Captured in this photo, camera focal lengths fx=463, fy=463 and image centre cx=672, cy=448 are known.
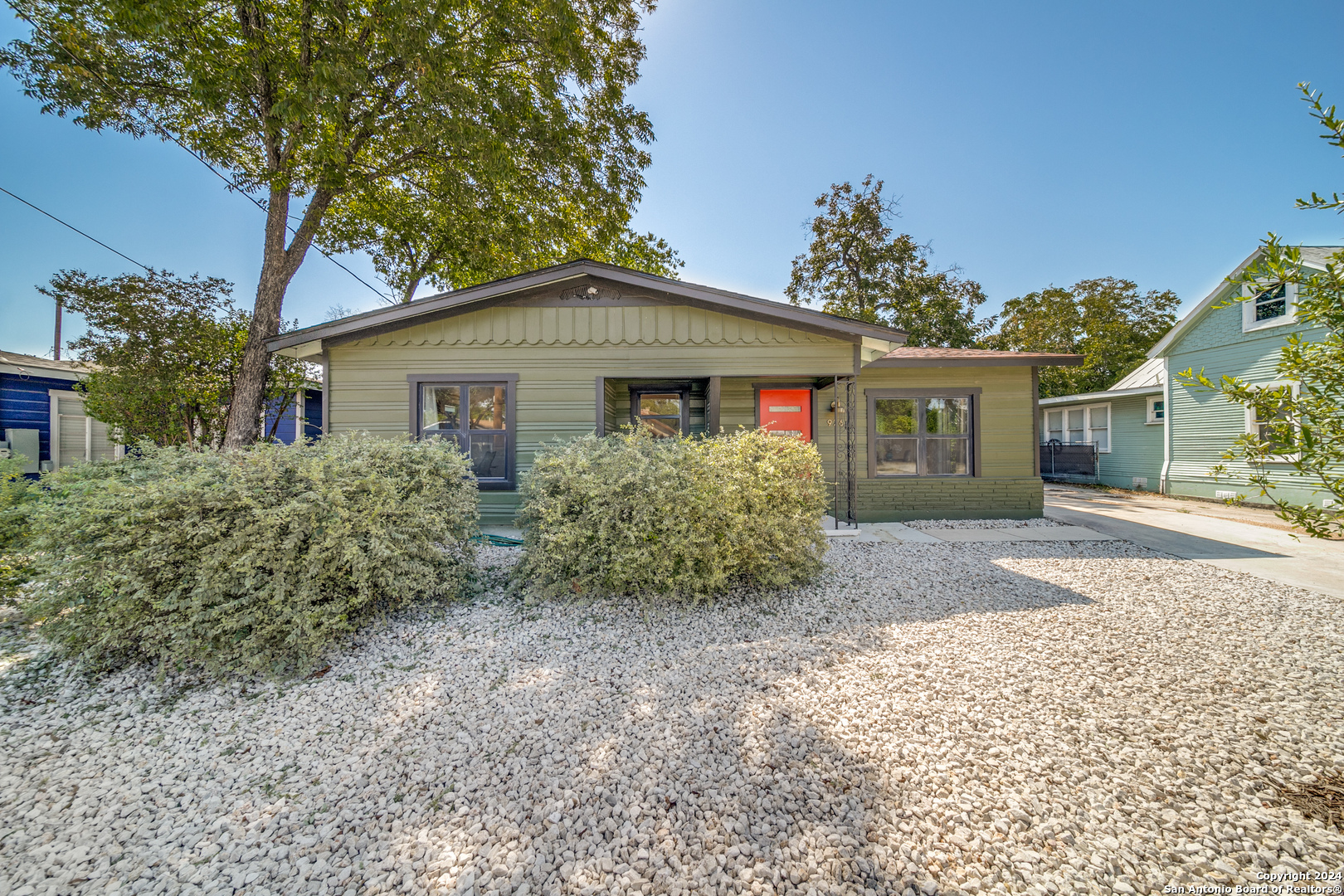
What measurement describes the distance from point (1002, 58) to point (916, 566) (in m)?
10.2

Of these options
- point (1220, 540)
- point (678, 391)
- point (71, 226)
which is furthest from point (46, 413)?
point (1220, 540)

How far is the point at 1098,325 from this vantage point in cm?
2231

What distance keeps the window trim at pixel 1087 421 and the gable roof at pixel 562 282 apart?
39.4ft

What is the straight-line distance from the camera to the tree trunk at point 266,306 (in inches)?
287

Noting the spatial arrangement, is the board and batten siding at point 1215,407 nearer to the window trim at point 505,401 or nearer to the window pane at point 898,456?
the window pane at point 898,456

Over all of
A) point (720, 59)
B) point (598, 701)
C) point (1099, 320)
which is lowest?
point (598, 701)

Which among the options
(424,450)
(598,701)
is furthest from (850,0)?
(598,701)

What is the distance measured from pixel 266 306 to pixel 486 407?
174 inches

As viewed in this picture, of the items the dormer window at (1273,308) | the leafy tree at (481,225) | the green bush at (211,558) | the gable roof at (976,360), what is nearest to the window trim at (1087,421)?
the dormer window at (1273,308)

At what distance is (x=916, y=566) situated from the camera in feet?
15.7

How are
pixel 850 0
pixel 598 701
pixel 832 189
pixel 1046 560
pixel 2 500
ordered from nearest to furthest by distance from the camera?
pixel 598 701 → pixel 2 500 → pixel 1046 560 → pixel 850 0 → pixel 832 189

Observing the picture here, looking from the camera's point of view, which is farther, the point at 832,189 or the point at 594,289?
the point at 832,189

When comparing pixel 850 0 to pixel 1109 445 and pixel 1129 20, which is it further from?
pixel 1109 445

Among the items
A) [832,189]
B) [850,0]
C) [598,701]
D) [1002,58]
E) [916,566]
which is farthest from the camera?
[832,189]
